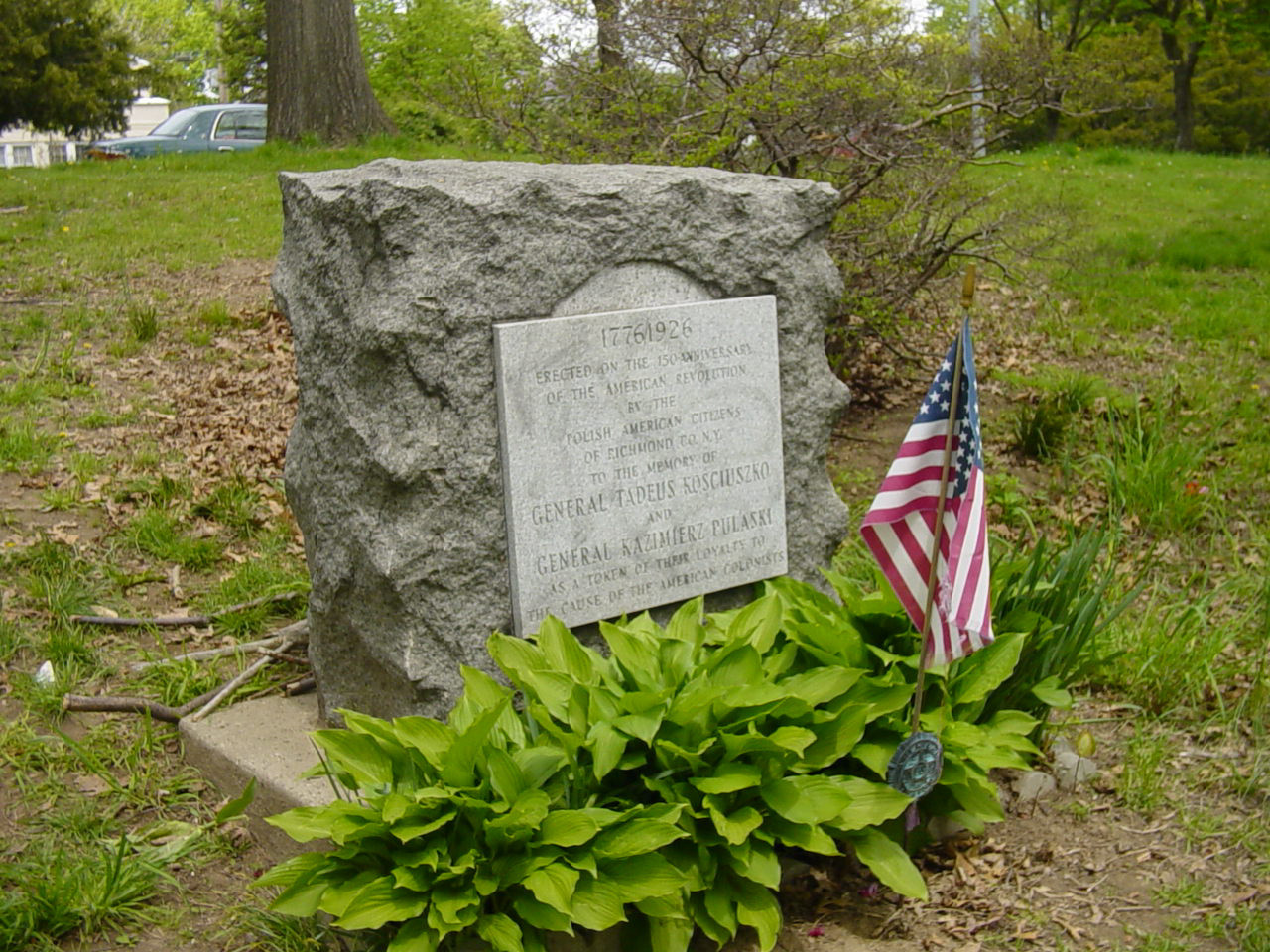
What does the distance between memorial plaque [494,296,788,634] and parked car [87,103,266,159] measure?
15.9 metres

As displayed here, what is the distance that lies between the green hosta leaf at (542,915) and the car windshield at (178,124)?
62.0 feet

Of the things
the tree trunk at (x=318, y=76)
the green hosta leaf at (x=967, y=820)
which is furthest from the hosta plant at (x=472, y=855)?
the tree trunk at (x=318, y=76)

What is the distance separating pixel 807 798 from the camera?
10.9 ft

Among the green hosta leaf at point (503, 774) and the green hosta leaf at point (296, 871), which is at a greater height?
the green hosta leaf at point (503, 774)

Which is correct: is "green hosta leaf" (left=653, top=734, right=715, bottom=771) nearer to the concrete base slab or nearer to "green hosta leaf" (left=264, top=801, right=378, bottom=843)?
"green hosta leaf" (left=264, top=801, right=378, bottom=843)

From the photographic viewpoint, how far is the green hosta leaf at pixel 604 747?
320cm

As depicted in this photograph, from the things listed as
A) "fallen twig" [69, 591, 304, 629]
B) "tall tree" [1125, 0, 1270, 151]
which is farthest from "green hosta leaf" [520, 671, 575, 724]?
"tall tree" [1125, 0, 1270, 151]

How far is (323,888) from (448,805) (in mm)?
353

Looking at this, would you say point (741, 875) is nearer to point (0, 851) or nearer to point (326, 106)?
point (0, 851)

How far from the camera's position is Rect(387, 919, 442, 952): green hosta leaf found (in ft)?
9.43

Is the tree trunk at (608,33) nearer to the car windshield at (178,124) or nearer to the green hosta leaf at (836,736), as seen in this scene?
the green hosta leaf at (836,736)

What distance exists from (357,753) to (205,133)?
1815 cm

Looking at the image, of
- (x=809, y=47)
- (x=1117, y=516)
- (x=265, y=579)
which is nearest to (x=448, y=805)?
(x=265, y=579)

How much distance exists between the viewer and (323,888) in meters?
3.02
